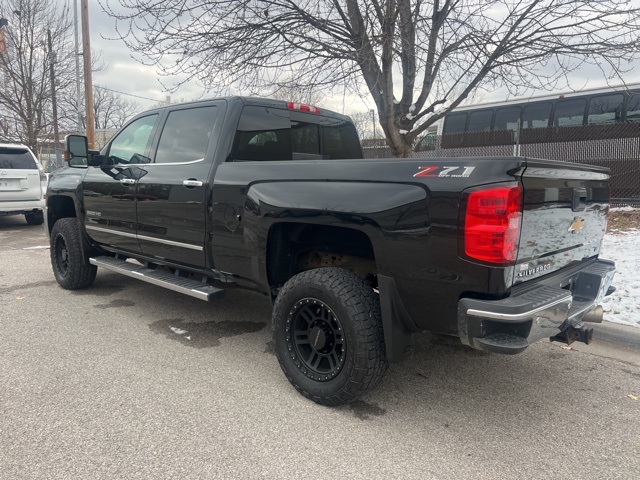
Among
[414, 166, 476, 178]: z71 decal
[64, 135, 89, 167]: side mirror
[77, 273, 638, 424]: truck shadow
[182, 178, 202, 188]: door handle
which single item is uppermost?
[64, 135, 89, 167]: side mirror

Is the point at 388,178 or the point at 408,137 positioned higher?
the point at 408,137

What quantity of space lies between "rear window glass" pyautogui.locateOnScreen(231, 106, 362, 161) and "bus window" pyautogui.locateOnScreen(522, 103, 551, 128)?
11.6 m

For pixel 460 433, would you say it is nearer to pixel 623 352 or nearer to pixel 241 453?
pixel 241 453

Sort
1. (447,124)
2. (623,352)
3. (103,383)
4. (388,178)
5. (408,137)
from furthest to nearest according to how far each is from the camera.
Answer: (447,124) → (408,137) → (623,352) → (103,383) → (388,178)

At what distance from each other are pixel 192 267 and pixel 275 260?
991 millimetres

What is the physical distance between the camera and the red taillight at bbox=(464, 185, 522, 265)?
87.5 inches

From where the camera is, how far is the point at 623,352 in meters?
3.86

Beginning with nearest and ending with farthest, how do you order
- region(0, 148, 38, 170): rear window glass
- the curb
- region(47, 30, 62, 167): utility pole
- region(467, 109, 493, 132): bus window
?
1. the curb
2. region(0, 148, 38, 170): rear window glass
3. region(467, 109, 493, 132): bus window
4. region(47, 30, 62, 167): utility pole

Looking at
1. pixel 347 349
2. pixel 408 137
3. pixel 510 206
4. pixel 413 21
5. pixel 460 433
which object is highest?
pixel 413 21

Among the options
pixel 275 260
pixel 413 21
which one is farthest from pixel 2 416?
pixel 413 21

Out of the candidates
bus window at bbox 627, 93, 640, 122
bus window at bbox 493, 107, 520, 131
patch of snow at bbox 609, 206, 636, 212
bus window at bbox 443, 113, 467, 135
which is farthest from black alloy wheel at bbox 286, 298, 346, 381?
bus window at bbox 443, 113, 467, 135

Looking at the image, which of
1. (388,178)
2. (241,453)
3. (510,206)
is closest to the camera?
(510,206)

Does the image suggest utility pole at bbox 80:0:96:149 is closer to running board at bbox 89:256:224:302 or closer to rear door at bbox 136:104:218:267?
running board at bbox 89:256:224:302

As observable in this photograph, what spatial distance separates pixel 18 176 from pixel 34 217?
1.55 m
